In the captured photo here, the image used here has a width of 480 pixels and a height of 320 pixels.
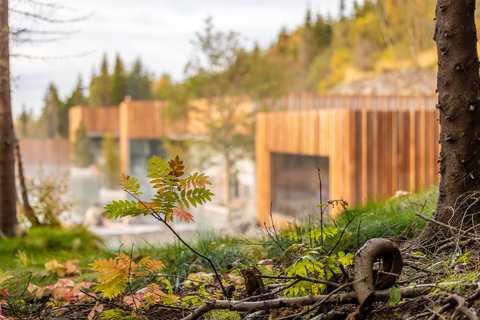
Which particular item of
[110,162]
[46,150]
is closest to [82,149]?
[110,162]

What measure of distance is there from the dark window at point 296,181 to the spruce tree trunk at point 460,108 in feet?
21.8

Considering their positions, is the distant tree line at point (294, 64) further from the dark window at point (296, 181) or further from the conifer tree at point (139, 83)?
the dark window at point (296, 181)

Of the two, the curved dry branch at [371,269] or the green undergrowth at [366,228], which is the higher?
the curved dry branch at [371,269]

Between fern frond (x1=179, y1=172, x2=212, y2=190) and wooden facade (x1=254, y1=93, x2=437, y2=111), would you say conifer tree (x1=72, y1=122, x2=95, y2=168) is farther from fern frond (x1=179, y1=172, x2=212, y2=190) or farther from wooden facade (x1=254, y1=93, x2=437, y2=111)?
fern frond (x1=179, y1=172, x2=212, y2=190)

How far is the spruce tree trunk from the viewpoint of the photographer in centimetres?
204

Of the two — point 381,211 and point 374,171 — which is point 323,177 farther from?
point 381,211

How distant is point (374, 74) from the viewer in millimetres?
27578

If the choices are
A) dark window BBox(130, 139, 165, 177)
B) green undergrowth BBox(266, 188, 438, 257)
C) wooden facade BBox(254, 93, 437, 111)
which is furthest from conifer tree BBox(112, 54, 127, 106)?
green undergrowth BBox(266, 188, 438, 257)

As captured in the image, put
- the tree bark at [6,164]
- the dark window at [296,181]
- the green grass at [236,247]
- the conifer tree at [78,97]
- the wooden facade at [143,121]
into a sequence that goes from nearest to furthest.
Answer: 1. the green grass at [236,247]
2. the tree bark at [6,164]
3. the dark window at [296,181]
4. the wooden facade at [143,121]
5. the conifer tree at [78,97]

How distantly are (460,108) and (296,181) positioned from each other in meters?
7.84

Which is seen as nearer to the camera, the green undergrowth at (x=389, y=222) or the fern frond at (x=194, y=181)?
the fern frond at (x=194, y=181)

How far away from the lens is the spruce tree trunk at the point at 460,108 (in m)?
2.04

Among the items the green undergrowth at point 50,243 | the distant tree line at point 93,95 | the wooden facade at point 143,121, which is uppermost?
the distant tree line at point 93,95

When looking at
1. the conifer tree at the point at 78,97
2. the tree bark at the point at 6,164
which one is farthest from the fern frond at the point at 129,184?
the conifer tree at the point at 78,97
